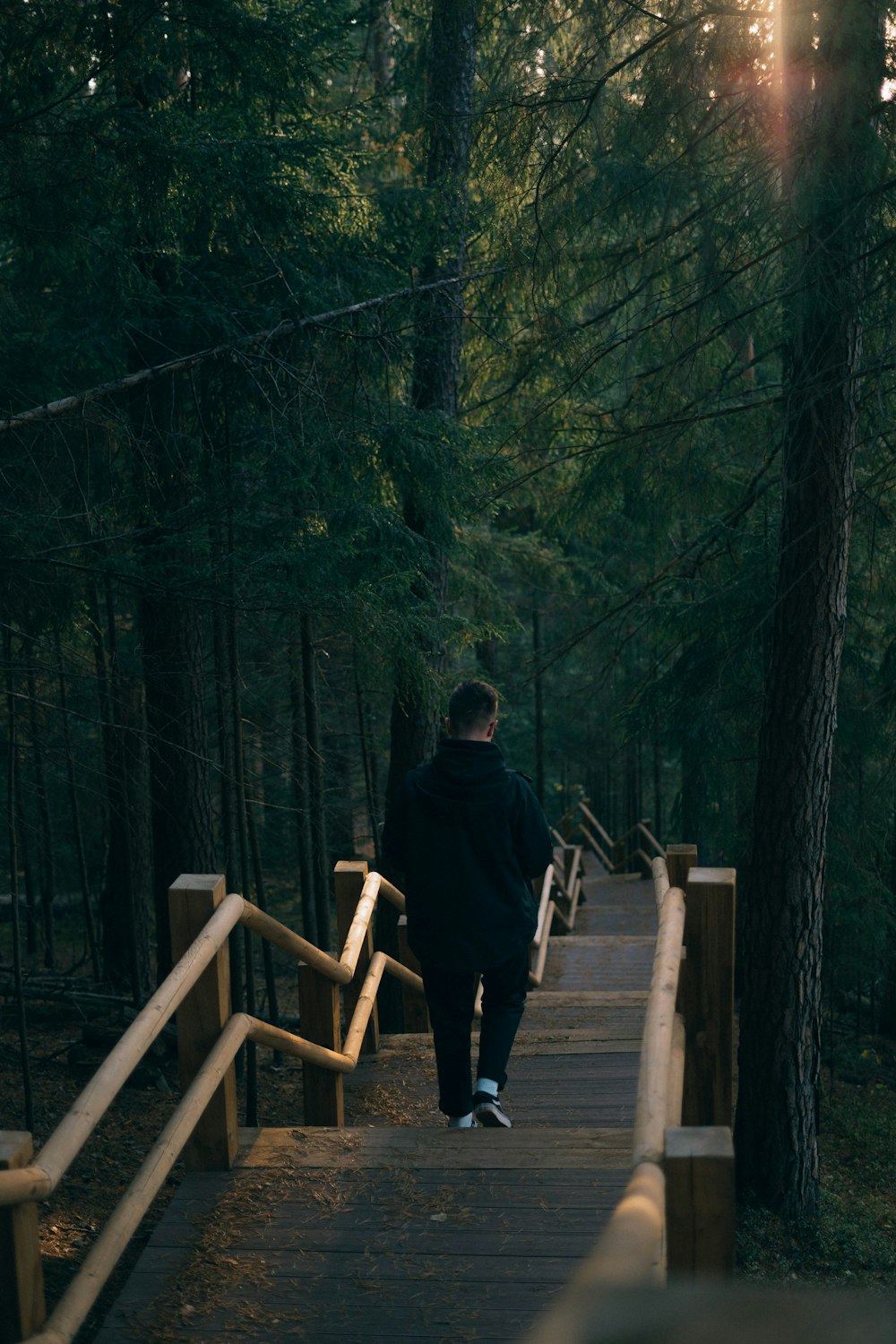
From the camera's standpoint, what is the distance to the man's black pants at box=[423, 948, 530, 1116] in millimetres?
4465

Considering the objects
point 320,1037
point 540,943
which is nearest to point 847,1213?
point 540,943

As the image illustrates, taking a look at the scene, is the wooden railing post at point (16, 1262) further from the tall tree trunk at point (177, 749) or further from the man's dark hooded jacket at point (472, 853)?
the tall tree trunk at point (177, 749)

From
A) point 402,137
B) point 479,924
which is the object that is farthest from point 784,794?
point 402,137

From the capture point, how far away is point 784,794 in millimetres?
6746

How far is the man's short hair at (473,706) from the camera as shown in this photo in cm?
431

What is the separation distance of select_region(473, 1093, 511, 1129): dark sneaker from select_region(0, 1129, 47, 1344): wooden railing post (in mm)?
2292

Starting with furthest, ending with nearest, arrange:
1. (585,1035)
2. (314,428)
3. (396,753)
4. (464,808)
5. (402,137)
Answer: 1. (402,137)
2. (396,753)
3. (314,428)
4. (585,1035)
5. (464,808)

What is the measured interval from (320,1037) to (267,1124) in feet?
12.6

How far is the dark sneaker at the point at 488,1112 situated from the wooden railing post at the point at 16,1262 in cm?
229

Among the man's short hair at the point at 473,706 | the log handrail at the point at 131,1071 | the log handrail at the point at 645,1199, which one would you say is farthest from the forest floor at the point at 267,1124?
the log handrail at the point at 645,1199

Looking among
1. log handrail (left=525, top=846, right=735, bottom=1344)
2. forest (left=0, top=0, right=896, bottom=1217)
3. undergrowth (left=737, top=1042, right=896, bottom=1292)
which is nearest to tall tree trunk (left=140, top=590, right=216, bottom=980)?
forest (left=0, top=0, right=896, bottom=1217)

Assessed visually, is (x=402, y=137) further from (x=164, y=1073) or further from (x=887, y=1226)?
(x=887, y=1226)

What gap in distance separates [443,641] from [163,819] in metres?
2.77

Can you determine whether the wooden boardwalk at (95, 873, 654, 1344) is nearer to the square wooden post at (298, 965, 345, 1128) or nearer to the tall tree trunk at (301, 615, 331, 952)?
the square wooden post at (298, 965, 345, 1128)
